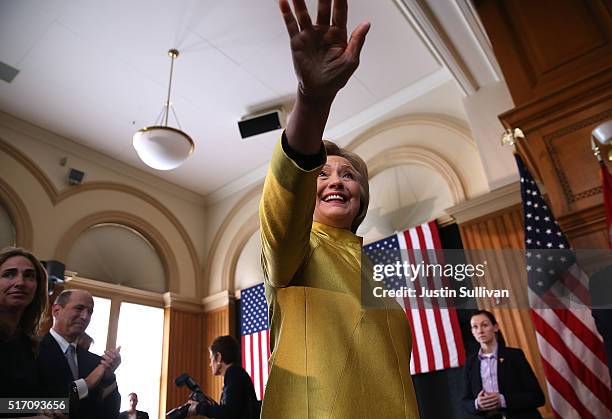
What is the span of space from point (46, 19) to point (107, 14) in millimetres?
619

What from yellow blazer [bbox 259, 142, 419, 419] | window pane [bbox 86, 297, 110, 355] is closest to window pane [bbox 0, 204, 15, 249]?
window pane [bbox 86, 297, 110, 355]

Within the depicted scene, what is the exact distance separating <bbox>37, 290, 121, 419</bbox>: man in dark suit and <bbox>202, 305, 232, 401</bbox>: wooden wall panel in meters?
4.56

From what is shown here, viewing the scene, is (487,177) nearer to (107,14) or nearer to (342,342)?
(107,14)

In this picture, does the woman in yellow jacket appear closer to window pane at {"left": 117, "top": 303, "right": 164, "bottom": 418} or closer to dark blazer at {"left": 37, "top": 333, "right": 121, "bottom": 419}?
dark blazer at {"left": 37, "top": 333, "right": 121, "bottom": 419}

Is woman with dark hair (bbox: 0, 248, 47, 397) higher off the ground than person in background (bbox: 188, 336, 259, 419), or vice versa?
woman with dark hair (bbox: 0, 248, 47, 397)

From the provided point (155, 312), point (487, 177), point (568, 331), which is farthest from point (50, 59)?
point (568, 331)

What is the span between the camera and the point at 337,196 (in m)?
0.87

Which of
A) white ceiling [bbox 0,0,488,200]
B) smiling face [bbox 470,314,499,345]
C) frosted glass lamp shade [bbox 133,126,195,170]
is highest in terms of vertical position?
white ceiling [bbox 0,0,488,200]

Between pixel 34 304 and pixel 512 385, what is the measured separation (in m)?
2.54

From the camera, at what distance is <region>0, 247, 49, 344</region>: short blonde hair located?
57.6 inches

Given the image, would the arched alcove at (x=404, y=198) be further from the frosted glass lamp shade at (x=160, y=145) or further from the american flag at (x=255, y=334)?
the frosted glass lamp shade at (x=160, y=145)

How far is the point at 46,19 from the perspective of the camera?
460cm

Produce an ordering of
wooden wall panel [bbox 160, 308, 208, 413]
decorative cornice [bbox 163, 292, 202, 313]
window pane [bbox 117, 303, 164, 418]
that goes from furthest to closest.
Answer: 1. decorative cornice [bbox 163, 292, 202, 313]
2. wooden wall panel [bbox 160, 308, 208, 413]
3. window pane [bbox 117, 303, 164, 418]

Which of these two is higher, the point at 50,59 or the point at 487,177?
the point at 50,59
